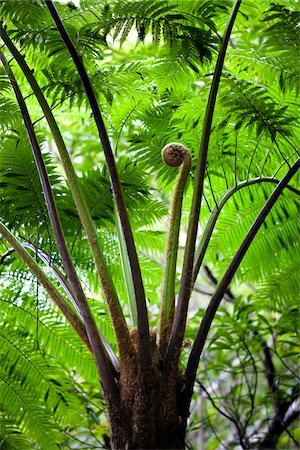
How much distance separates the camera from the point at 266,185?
5.27 feet

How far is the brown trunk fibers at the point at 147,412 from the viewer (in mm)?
815

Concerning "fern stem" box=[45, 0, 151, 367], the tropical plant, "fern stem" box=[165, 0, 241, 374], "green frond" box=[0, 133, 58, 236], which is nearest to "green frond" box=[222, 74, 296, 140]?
the tropical plant

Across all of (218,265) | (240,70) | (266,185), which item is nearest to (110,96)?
(240,70)

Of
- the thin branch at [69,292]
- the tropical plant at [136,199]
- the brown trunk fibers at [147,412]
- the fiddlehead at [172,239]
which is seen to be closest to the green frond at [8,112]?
the tropical plant at [136,199]

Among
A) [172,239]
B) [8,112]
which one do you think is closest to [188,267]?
[172,239]

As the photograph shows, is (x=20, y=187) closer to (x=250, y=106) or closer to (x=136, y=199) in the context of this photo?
(x=136, y=199)

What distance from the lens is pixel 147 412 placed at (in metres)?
0.82

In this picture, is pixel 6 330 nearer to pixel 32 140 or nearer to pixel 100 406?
pixel 100 406

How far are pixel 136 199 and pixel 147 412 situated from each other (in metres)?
0.67

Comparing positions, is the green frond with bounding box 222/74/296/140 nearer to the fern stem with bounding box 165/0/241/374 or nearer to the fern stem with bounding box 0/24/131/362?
the fern stem with bounding box 165/0/241/374

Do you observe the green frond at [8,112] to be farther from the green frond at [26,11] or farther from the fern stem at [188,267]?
the fern stem at [188,267]

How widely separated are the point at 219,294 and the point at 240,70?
28.1 inches

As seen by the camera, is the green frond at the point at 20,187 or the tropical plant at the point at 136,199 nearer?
the tropical plant at the point at 136,199

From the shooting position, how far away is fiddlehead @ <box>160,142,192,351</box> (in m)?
0.94
